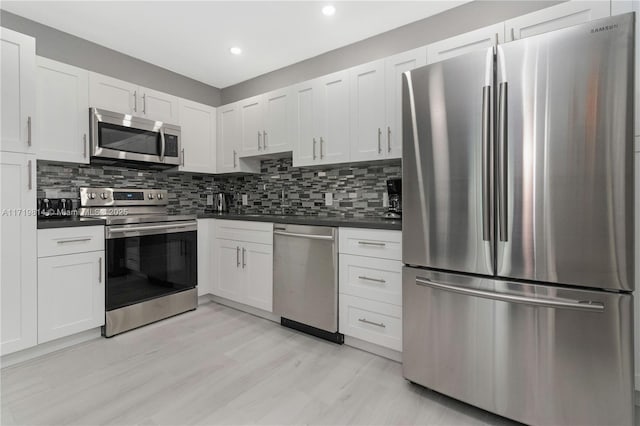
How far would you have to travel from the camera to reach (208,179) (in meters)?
4.02

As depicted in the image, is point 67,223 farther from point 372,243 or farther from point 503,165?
point 503,165

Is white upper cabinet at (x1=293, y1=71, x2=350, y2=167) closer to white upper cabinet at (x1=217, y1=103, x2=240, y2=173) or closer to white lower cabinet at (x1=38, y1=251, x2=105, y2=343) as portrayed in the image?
white upper cabinet at (x1=217, y1=103, x2=240, y2=173)

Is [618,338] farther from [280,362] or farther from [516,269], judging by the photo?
[280,362]

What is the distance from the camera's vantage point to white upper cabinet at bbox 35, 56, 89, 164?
2395mm

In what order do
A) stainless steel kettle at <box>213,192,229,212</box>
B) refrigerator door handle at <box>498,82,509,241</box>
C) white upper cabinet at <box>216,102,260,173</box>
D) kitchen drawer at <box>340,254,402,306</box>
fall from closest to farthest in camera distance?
refrigerator door handle at <box>498,82,509,241</box>
kitchen drawer at <box>340,254,402,306</box>
white upper cabinet at <box>216,102,260,173</box>
stainless steel kettle at <box>213,192,229,212</box>

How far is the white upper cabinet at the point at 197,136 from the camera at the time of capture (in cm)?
339

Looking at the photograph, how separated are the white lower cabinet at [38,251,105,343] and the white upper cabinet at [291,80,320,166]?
1.86 meters

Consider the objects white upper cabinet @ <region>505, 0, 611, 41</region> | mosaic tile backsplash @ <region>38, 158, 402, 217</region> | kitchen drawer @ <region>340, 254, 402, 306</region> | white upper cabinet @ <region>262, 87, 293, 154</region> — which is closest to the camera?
white upper cabinet @ <region>505, 0, 611, 41</region>

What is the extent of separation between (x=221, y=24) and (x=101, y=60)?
4.39 feet

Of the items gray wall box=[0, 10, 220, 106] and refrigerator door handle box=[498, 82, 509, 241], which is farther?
gray wall box=[0, 10, 220, 106]

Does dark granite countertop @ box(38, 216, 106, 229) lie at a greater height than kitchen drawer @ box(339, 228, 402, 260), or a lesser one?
greater

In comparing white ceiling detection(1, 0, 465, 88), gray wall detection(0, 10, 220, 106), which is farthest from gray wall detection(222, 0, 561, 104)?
gray wall detection(0, 10, 220, 106)

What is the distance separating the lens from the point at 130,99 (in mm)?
2932

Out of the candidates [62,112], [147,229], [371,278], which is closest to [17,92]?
[62,112]
